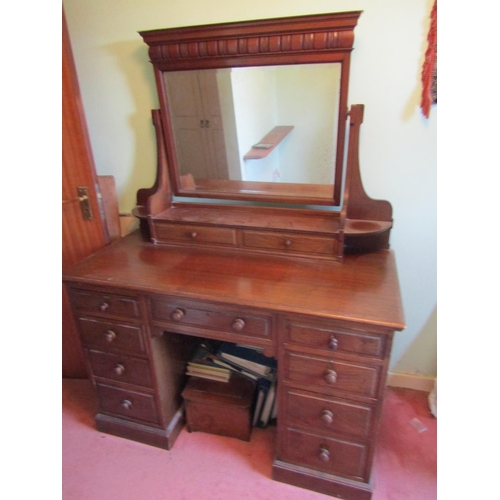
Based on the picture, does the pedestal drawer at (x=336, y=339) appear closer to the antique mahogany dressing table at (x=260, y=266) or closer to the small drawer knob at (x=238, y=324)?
the antique mahogany dressing table at (x=260, y=266)

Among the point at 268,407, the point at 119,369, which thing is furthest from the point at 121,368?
the point at 268,407

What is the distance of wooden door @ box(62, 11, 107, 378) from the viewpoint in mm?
1407

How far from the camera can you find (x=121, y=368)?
1426 millimetres

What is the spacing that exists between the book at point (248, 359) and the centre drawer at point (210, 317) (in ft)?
1.21

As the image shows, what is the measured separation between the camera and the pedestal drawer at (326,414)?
45.3 inches

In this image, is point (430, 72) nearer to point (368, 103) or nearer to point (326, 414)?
point (368, 103)

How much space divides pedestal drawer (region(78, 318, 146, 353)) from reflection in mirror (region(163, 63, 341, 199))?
698 millimetres

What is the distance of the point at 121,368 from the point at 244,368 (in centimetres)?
52

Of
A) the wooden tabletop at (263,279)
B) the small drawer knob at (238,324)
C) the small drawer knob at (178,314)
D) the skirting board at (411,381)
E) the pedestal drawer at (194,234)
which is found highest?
the pedestal drawer at (194,234)

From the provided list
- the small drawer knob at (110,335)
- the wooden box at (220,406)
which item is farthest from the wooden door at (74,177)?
the wooden box at (220,406)
